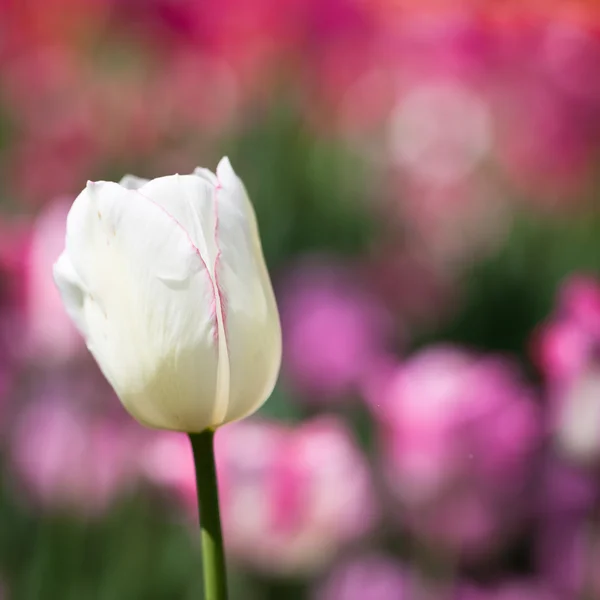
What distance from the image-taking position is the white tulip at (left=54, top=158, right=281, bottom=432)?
1.01 ft

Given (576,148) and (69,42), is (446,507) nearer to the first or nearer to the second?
(576,148)

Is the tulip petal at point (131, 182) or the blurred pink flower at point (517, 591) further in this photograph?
the blurred pink flower at point (517, 591)

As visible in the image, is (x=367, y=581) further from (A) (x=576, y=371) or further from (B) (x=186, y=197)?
(B) (x=186, y=197)

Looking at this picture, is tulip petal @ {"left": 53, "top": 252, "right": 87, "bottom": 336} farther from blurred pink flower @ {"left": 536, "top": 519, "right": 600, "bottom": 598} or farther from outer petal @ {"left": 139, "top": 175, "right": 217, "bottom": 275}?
blurred pink flower @ {"left": 536, "top": 519, "right": 600, "bottom": 598}

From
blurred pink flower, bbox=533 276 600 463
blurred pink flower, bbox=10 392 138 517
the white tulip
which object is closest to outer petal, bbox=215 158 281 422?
the white tulip

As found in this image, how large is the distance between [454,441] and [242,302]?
503 mm

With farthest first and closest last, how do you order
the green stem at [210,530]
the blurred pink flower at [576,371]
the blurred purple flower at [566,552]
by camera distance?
the blurred purple flower at [566,552] < the blurred pink flower at [576,371] < the green stem at [210,530]

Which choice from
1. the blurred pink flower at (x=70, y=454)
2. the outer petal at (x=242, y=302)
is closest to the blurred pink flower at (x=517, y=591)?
the blurred pink flower at (x=70, y=454)

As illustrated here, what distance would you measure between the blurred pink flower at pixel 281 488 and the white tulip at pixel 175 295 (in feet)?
1.41

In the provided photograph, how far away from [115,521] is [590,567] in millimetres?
379

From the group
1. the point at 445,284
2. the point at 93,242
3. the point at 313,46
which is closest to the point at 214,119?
the point at 313,46

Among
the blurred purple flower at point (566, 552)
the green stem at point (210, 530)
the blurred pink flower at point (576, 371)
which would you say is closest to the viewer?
the green stem at point (210, 530)

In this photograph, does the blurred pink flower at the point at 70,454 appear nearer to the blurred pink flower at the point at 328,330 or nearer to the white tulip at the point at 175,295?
the blurred pink flower at the point at 328,330

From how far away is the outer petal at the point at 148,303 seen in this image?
0.31 metres
